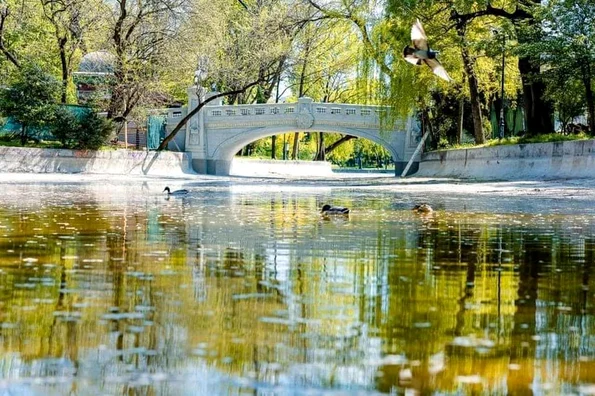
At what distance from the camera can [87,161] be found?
3800cm

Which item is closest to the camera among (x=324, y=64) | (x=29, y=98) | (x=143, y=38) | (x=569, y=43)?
(x=569, y=43)

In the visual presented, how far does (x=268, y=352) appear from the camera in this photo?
10.9ft

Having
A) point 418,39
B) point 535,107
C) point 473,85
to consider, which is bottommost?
point 418,39

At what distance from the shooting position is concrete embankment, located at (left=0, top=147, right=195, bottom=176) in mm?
34375

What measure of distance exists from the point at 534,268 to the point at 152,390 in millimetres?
4091

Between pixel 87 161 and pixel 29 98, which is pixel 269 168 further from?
pixel 29 98

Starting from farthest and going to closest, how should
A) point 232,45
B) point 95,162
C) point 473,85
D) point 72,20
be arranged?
point 232,45, point 95,162, point 72,20, point 473,85

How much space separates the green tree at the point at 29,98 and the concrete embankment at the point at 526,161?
17980mm

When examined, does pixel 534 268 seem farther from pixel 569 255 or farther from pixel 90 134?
pixel 90 134

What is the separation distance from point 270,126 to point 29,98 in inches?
670

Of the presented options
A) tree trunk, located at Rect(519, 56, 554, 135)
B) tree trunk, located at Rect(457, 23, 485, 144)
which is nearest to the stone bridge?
tree trunk, located at Rect(457, 23, 485, 144)

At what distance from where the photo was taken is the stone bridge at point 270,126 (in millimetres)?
49438

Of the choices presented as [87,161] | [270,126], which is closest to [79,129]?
[87,161]

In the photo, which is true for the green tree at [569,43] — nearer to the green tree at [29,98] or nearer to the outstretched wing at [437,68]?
the outstretched wing at [437,68]
